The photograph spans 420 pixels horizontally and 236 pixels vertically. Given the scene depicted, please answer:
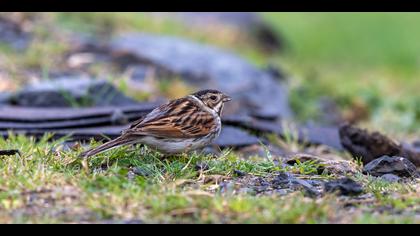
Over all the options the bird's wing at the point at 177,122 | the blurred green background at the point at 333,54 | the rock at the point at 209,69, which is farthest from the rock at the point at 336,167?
the rock at the point at 209,69

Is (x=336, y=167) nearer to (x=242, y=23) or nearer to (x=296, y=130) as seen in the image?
(x=296, y=130)

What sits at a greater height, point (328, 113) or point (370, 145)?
point (370, 145)

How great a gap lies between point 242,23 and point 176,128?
51.7 feet

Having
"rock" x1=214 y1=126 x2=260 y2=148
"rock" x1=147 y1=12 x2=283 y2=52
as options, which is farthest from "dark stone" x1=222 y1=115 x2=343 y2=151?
"rock" x1=147 y1=12 x2=283 y2=52

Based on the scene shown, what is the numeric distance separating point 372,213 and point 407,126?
7.32 m

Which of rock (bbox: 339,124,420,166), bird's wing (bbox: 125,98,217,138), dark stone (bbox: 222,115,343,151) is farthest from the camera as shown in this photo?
dark stone (bbox: 222,115,343,151)

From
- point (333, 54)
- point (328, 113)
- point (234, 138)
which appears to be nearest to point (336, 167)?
point (234, 138)

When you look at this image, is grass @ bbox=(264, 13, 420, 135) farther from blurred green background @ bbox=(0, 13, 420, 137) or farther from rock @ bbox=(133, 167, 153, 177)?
rock @ bbox=(133, 167, 153, 177)

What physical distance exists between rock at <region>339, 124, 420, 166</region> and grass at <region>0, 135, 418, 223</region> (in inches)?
79.0

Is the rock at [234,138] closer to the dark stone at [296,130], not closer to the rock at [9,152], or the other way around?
the dark stone at [296,130]

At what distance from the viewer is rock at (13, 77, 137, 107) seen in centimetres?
1025

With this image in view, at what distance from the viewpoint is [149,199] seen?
5.14 m
